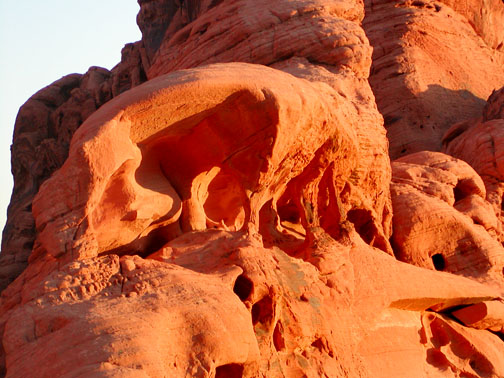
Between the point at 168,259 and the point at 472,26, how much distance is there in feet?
40.0

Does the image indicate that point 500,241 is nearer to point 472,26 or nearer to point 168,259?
point 168,259

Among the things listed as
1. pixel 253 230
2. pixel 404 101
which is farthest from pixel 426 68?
pixel 253 230

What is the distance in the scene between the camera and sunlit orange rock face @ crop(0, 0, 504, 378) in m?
5.12

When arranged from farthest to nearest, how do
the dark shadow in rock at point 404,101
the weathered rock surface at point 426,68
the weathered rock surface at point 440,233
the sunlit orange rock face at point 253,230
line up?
the weathered rock surface at point 426,68, the dark shadow in rock at point 404,101, the weathered rock surface at point 440,233, the sunlit orange rock face at point 253,230

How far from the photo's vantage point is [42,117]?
45.3 feet

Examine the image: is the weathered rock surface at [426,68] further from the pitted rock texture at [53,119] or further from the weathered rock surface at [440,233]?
the pitted rock texture at [53,119]

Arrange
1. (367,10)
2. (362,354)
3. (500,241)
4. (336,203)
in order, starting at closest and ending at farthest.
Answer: (362,354) < (336,203) < (500,241) < (367,10)

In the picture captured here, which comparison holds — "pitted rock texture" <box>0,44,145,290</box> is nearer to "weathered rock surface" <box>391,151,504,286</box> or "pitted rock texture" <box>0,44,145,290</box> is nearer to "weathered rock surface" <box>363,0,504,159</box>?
"weathered rock surface" <box>363,0,504,159</box>

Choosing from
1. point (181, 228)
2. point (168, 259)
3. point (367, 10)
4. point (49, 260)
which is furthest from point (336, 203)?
point (367, 10)

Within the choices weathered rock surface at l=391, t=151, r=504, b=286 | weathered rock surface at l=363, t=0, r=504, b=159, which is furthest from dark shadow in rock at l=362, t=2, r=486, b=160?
weathered rock surface at l=391, t=151, r=504, b=286

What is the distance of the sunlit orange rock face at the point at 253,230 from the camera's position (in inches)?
202

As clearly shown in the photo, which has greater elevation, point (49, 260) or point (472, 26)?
point (49, 260)

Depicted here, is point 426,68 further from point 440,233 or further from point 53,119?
point 53,119

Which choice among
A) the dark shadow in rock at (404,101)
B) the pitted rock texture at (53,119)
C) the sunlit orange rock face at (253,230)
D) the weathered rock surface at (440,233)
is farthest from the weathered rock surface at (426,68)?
the pitted rock texture at (53,119)
